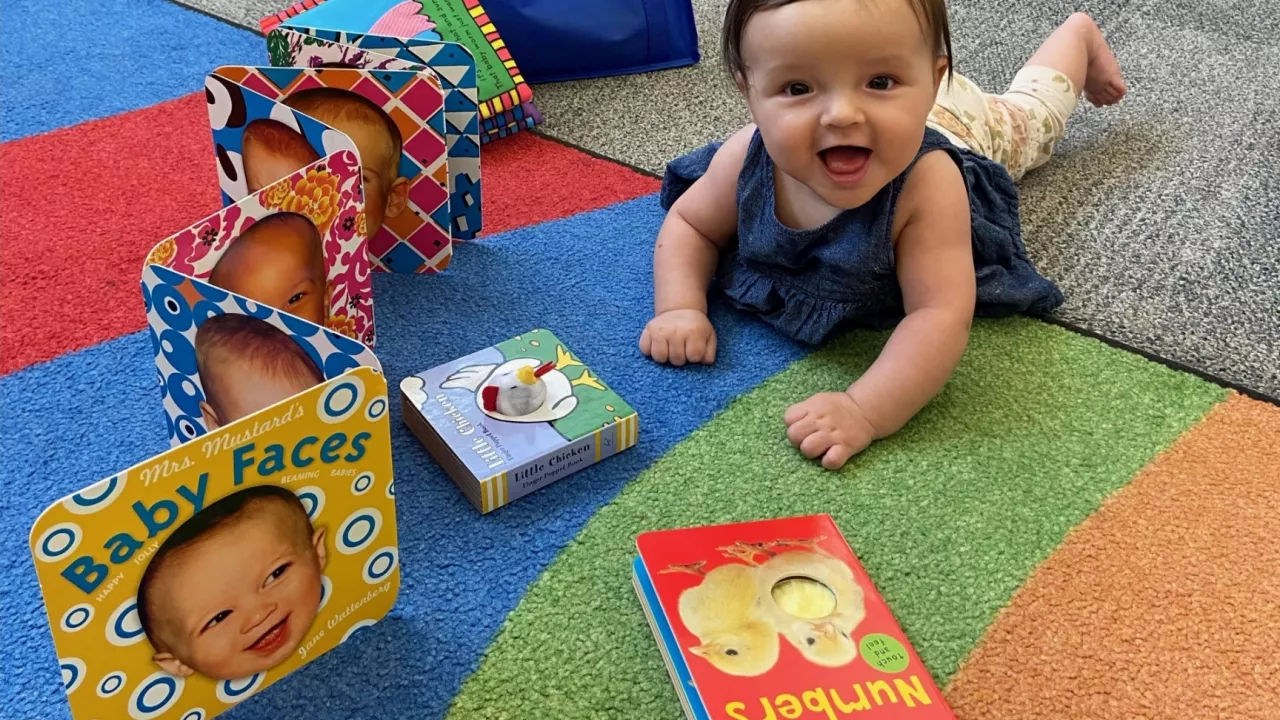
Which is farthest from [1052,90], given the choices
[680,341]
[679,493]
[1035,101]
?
[679,493]

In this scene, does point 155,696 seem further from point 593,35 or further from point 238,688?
point 593,35

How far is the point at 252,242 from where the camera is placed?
0.68m

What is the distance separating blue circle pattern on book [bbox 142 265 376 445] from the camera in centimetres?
58

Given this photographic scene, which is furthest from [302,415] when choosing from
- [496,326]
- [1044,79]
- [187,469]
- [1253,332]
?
[1044,79]

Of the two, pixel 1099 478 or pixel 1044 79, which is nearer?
pixel 1099 478

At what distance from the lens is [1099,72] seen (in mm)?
1279

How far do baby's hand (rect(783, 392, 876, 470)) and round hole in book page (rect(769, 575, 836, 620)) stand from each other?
5.5 inches

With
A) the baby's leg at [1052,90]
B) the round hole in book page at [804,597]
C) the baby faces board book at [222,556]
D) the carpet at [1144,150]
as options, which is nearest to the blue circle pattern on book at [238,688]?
the baby faces board book at [222,556]

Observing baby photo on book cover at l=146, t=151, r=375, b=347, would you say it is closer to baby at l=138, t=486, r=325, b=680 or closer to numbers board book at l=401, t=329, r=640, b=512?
numbers board book at l=401, t=329, r=640, b=512

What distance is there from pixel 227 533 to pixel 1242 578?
65 cm

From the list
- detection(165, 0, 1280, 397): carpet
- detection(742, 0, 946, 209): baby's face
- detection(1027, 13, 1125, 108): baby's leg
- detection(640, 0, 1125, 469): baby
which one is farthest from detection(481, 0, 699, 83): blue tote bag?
detection(742, 0, 946, 209): baby's face

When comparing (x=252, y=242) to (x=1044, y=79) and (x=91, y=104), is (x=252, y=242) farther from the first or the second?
(x=1044, y=79)

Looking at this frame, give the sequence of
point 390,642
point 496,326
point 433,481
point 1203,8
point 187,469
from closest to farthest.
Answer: point 187,469
point 390,642
point 433,481
point 496,326
point 1203,8

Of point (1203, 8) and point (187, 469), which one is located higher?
point (187, 469)
